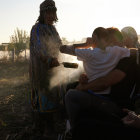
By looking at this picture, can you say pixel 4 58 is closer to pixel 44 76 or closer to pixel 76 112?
pixel 44 76

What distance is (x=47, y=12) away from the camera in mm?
3412

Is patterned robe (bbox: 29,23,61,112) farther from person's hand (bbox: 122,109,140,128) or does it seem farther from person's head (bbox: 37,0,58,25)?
person's hand (bbox: 122,109,140,128)

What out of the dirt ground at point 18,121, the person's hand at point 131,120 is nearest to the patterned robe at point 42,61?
the dirt ground at point 18,121

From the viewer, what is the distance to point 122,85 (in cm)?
232

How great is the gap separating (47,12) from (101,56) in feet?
4.54

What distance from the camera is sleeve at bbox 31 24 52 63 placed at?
337 cm

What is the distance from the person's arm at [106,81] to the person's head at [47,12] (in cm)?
144

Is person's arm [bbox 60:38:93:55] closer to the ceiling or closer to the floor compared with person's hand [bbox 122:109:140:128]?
closer to the ceiling

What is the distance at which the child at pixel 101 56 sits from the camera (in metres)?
2.35

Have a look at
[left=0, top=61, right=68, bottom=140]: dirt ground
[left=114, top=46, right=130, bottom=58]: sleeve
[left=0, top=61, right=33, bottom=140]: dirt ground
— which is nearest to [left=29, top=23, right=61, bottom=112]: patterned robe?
[left=0, top=61, right=68, bottom=140]: dirt ground

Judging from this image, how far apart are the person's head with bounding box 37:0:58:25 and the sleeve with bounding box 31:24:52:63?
134 millimetres

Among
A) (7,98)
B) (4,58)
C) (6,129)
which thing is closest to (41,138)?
(6,129)

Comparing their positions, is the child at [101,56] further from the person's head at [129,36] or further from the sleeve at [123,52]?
the person's head at [129,36]

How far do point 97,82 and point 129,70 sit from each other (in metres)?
0.35
